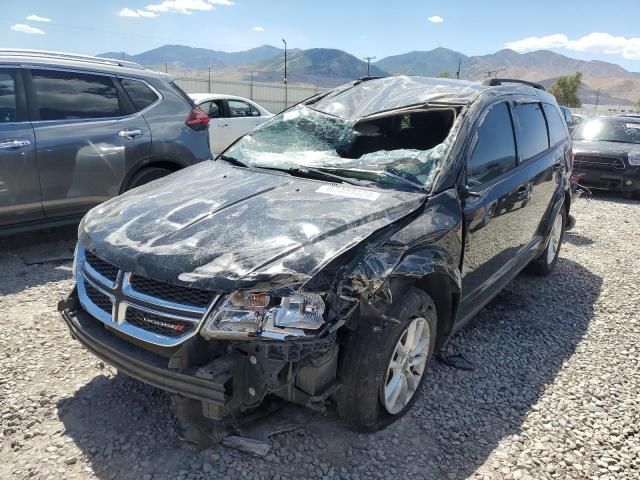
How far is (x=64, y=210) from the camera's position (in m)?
4.85

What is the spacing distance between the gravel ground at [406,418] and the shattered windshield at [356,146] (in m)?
1.35

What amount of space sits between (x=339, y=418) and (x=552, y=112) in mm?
3709

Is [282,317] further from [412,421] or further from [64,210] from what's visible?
[64,210]

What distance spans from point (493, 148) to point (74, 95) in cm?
394

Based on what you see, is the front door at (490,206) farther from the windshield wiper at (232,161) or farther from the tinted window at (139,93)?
the tinted window at (139,93)

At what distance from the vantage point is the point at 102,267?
247 centimetres

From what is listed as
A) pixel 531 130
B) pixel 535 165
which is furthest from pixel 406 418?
pixel 531 130

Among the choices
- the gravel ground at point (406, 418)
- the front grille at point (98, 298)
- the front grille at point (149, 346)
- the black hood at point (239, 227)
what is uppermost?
the black hood at point (239, 227)

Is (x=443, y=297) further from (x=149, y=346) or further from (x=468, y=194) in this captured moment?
(x=149, y=346)

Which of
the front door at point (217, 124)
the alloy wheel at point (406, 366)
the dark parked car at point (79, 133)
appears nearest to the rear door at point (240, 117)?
the front door at point (217, 124)

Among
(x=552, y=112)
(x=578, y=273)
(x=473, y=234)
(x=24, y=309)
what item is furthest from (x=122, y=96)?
(x=578, y=273)

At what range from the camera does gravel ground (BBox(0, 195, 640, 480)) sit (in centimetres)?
239

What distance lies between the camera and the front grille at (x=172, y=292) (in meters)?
2.11

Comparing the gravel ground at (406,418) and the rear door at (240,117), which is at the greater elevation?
the rear door at (240,117)
